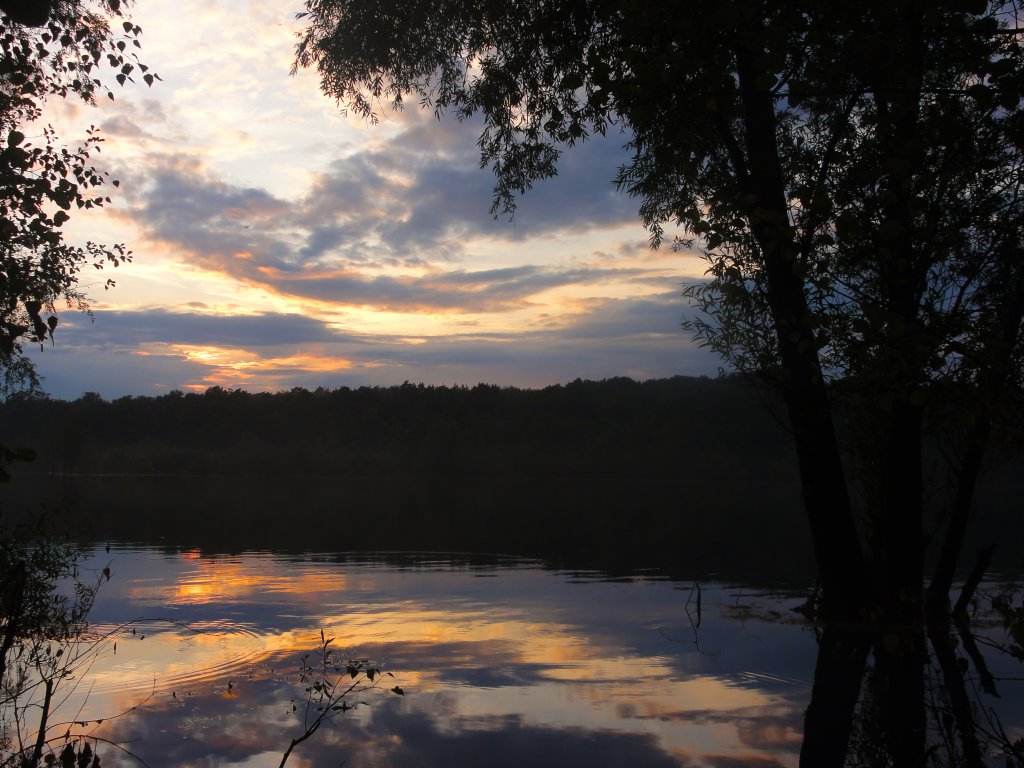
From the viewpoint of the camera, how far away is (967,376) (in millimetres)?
6680

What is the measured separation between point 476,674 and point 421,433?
10123 cm

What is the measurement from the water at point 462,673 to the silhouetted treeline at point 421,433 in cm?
7016

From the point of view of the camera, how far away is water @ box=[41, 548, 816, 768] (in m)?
8.02

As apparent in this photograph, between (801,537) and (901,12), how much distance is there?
28.3 m

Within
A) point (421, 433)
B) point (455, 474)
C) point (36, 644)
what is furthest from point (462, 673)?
point (421, 433)

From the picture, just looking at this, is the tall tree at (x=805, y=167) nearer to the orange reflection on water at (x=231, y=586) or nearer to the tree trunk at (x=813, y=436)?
the tree trunk at (x=813, y=436)

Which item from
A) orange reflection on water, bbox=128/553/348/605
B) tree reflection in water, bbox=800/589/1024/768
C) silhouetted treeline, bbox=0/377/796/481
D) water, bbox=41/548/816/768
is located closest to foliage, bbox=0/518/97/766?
water, bbox=41/548/816/768

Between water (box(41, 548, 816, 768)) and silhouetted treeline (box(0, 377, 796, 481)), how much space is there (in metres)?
70.2

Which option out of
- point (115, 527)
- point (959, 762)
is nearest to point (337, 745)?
point (959, 762)

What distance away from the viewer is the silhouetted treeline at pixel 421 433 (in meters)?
94.6

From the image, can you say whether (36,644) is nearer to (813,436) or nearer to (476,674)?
(476,674)

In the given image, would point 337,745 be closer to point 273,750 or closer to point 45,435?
point 273,750

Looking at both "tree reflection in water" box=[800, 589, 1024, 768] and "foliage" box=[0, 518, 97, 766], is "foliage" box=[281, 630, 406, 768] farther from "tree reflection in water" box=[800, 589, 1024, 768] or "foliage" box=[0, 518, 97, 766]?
"tree reflection in water" box=[800, 589, 1024, 768]

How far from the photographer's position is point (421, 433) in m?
112
